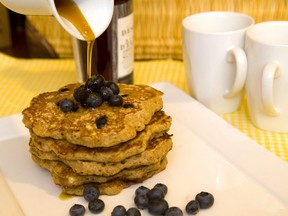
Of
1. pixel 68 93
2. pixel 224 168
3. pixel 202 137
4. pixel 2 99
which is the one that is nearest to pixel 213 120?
pixel 202 137

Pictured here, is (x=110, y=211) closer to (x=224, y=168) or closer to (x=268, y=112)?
(x=224, y=168)

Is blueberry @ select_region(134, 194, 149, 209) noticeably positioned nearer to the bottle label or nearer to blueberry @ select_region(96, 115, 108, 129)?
blueberry @ select_region(96, 115, 108, 129)

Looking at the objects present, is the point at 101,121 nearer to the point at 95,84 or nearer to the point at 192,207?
the point at 95,84

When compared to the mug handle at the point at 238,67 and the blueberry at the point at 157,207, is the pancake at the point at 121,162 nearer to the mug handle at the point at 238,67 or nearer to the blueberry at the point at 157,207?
the blueberry at the point at 157,207

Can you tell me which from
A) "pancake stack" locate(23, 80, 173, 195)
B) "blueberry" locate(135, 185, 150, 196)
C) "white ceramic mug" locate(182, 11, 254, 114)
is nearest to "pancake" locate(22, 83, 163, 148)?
"pancake stack" locate(23, 80, 173, 195)

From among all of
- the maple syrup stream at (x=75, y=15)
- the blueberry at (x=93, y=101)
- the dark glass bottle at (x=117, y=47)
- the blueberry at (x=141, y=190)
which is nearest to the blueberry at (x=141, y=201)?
the blueberry at (x=141, y=190)

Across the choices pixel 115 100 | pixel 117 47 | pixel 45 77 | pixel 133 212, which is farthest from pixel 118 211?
pixel 45 77
